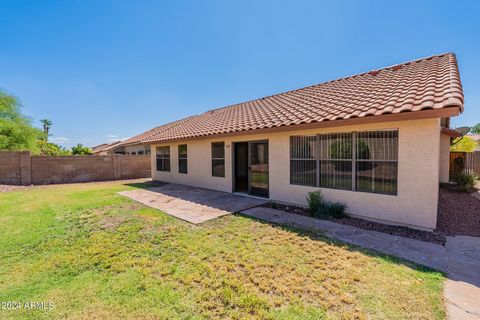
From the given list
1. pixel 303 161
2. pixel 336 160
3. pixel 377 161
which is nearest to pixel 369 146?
pixel 377 161

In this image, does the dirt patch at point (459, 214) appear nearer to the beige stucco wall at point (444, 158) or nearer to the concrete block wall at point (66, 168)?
the beige stucco wall at point (444, 158)

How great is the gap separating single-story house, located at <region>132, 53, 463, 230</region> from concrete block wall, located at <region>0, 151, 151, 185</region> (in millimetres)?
11340

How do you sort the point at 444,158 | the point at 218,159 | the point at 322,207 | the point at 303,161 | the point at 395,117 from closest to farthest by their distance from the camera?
the point at 395,117, the point at 322,207, the point at 303,161, the point at 218,159, the point at 444,158

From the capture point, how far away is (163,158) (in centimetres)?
1473

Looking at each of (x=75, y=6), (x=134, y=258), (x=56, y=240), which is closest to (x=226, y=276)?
(x=134, y=258)

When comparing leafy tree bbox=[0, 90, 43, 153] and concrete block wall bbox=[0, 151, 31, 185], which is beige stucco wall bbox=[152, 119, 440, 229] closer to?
concrete block wall bbox=[0, 151, 31, 185]

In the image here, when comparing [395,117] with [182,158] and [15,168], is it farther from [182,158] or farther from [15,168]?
[15,168]

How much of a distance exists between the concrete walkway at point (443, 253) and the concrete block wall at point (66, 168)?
15.0m

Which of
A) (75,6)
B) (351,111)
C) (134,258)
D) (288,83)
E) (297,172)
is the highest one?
(75,6)

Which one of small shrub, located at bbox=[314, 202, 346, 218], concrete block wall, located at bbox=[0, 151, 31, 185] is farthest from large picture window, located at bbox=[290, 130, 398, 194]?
concrete block wall, located at bbox=[0, 151, 31, 185]

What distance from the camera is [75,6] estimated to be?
859 centimetres

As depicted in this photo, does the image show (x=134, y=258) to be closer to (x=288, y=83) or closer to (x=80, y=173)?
(x=288, y=83)

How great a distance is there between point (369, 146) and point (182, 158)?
10.0 metres

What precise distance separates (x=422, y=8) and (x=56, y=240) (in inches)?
528
